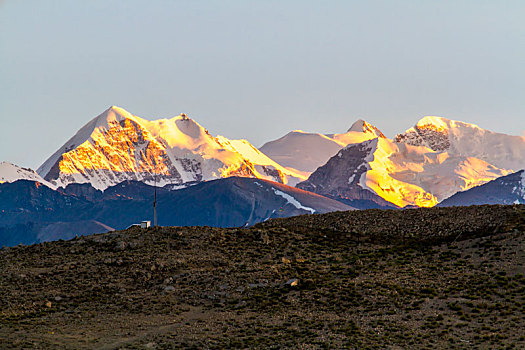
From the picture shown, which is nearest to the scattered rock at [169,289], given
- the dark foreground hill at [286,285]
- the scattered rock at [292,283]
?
the dark foreground hill at [286,285]

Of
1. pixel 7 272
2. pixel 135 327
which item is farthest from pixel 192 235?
pixel 135 327

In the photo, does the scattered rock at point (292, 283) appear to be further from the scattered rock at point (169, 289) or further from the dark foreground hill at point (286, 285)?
the scattered rock at point (169, 289)

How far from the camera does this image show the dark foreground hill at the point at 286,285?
66750 millimetres

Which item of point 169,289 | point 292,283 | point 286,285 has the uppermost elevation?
point 169,289

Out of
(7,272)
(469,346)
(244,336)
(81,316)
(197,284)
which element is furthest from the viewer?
(7,272)

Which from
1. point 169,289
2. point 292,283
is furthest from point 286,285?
point 169,289

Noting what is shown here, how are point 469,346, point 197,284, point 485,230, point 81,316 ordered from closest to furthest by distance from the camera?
point 469,346, point 81,316, point 197,284, point 485,230

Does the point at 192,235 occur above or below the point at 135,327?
above

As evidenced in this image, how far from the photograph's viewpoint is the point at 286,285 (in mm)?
82000

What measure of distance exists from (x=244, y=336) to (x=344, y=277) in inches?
799

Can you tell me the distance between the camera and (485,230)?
96750mm

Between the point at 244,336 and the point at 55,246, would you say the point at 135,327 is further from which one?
the point at 55,246

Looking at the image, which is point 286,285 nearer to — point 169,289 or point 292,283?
point 292,283

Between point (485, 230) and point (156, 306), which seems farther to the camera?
point (485, 230)
